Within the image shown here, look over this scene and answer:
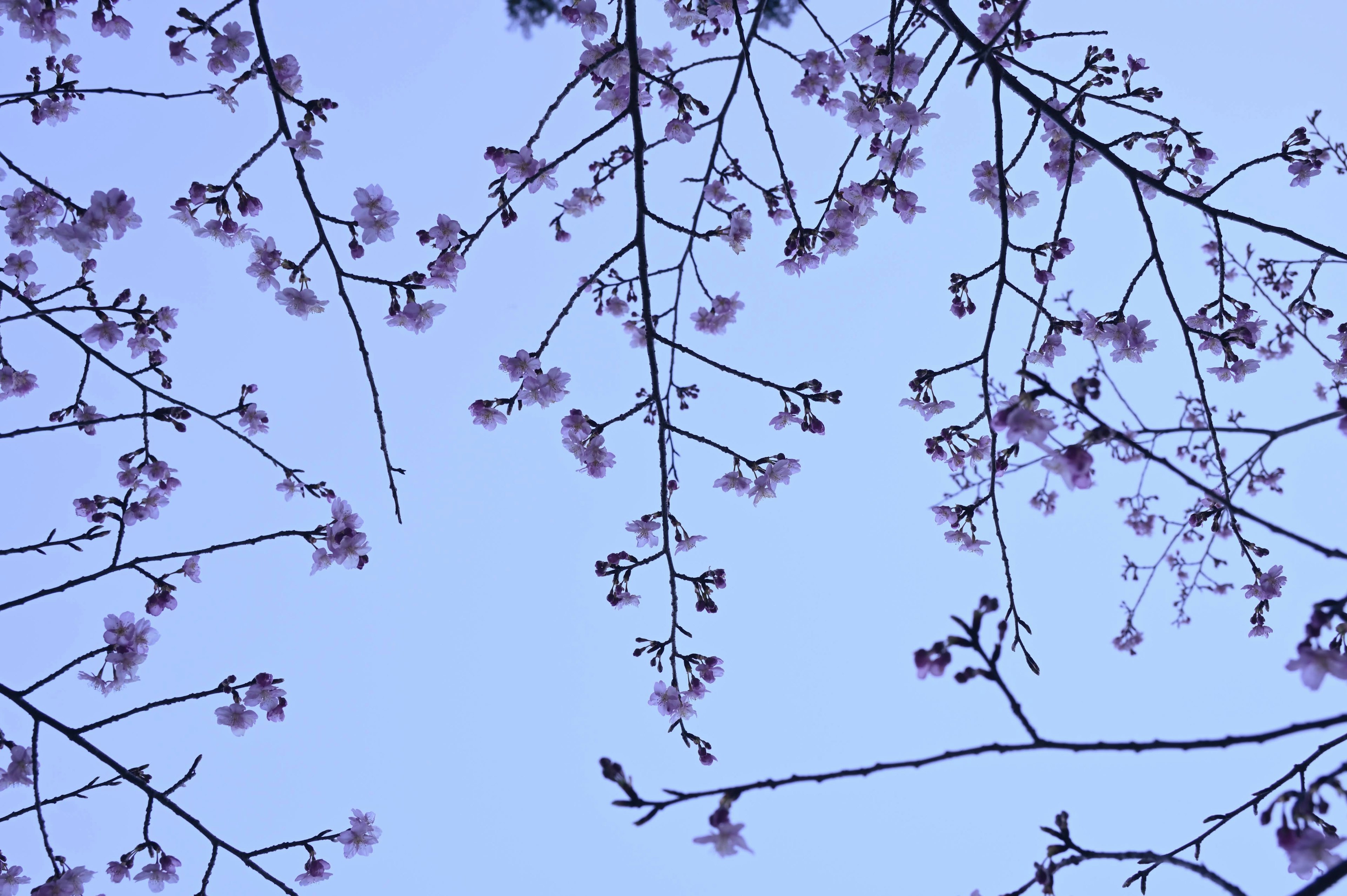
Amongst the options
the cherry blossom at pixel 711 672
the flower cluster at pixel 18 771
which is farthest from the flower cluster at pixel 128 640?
the cherry blossom at pixel 711 672

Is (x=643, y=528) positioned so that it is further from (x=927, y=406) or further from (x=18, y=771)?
(x=18, y=771)

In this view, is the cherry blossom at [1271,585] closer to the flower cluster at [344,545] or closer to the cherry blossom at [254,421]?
the flower cluster at [344,545]

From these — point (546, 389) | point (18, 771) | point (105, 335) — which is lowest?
point (18, 771)

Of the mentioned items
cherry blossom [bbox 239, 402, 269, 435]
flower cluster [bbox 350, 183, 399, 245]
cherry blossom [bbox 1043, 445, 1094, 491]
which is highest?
cherry blossom [bbox 239, 402, 269, 435]

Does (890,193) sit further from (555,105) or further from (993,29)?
(555,105)

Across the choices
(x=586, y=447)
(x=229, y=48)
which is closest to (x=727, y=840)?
(x=586, y=447)

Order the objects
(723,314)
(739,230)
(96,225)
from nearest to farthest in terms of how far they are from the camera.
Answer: (96,225) → (739,230) → (723,314)

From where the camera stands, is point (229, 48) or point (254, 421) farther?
point (254, 421)

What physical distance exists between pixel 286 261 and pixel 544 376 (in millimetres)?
1256

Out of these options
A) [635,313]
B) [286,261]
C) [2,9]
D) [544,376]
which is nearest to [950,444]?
[635,313]

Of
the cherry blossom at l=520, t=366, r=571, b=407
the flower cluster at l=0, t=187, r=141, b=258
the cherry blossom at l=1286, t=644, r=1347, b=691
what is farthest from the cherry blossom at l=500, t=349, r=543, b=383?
the cherry blossom at l=1286, t=644, r=1347, b=691

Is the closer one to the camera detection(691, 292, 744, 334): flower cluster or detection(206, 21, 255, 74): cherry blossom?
detection(206, 21, 255, 74): cherry blossom

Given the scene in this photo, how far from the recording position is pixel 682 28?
468 cm

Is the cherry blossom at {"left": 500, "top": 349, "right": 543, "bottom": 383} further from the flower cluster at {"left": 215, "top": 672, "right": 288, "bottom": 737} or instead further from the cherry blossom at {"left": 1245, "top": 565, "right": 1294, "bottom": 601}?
the cherry blossom at {"left": 1245, "top": 565, "right": 1294, "bottom": 601}
